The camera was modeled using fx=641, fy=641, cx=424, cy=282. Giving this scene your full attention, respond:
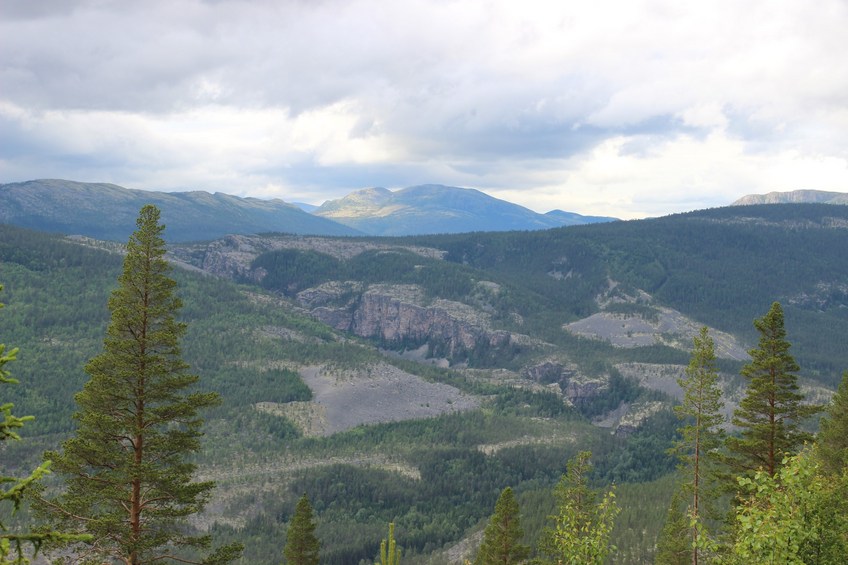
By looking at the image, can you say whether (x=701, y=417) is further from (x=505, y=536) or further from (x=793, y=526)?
(x=793, y=526)

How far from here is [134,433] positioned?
3066 centimetres

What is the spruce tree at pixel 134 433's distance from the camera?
1185 inches

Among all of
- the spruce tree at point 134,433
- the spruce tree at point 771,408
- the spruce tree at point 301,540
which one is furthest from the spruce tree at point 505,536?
the spruce tree at point 134,433

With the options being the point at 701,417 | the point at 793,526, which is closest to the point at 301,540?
the point at 701,417

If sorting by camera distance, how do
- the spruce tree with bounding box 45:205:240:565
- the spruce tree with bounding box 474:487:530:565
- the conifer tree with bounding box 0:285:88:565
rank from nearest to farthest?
the conifer tree with bounding box 0:285:88:565 → the spruce tree with bounding box 45:205:240:565 → the spruce tree with bounding box 474:487:530:565

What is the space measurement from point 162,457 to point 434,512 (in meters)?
108

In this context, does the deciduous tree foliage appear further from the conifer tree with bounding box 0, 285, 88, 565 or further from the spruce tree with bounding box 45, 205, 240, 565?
the spruce tree with bounding box 45, 205, 240, 565

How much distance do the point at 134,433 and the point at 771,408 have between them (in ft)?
126

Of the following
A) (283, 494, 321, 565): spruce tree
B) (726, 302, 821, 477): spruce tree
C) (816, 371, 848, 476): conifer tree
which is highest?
(726, 302, 821, 477): spruce tree

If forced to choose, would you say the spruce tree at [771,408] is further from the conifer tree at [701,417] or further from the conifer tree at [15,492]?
the conifer tree at [15,492]

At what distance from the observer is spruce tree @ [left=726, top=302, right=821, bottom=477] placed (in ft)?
136

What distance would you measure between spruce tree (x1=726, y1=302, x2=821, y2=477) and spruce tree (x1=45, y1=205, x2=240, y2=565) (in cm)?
3345

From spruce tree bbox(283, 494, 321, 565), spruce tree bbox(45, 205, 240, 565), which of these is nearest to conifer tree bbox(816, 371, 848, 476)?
spruce tree bbox(283, 494, 321, 565)

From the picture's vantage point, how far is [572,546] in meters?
22.0
